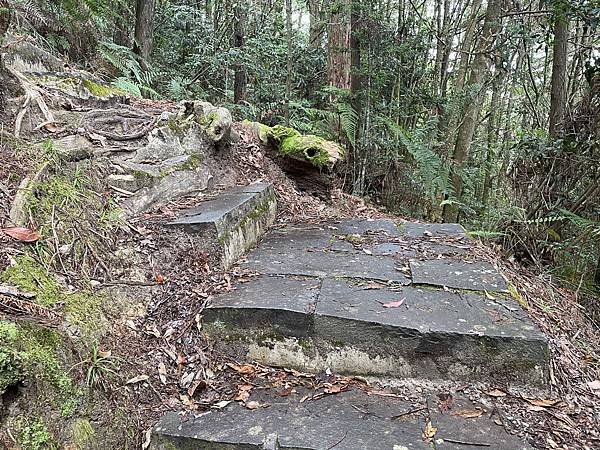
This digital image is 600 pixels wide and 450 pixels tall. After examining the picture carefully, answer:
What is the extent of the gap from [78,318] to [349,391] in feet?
3.78

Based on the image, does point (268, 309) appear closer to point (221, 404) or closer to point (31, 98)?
point (221, 404)

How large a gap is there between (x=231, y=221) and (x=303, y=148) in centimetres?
221

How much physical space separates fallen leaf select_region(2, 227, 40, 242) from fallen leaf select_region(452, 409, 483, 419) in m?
1.89

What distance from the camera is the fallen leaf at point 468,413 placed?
173 centimetres

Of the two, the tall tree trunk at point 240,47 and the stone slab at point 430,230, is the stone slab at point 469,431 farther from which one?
the tall tree trunk at point 240,47

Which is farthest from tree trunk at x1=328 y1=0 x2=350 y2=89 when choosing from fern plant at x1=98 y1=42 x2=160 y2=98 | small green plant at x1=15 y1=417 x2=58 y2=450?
small green plant at x1=15 y1=417 x2=58 y2=450

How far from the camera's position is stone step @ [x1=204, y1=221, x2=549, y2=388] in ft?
6.24

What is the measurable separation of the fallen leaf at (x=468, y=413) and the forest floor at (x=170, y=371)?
9 cm

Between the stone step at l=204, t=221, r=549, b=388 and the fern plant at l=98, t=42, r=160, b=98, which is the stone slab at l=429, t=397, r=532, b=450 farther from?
the fern plant at l=98, t=42, r=160, b=98

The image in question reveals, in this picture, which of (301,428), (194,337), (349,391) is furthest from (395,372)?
(194,337)

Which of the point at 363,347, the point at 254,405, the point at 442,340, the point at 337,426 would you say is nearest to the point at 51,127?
the point at 254,405

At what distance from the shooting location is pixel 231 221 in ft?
9.05

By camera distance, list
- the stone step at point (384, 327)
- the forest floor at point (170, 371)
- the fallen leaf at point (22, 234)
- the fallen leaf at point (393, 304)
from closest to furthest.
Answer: the forest floor at point (170, 371), the fallen leaf at point (22, 234), the stone step at point (384, 327), the fallen leaf at point (393, 304)

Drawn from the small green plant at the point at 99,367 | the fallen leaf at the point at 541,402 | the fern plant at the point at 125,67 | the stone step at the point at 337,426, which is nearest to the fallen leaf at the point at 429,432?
the stone step at the point at 337,426
